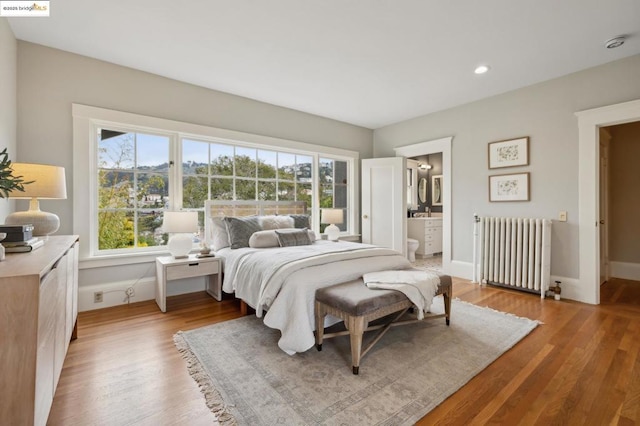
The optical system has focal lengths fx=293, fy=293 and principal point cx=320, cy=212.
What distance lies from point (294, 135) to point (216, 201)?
5.34 ft

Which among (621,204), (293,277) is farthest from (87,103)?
(621,204)

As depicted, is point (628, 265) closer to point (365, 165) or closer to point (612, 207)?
point (612, 207)

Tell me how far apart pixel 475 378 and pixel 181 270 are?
276cm

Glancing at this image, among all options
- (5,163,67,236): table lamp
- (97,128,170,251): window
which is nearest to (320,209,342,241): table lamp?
(97,128,170,251): window

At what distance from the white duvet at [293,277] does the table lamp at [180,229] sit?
58cm

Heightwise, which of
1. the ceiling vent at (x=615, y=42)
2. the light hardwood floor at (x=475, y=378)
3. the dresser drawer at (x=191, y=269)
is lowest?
the light hardwood floor at (x=475, y=378)

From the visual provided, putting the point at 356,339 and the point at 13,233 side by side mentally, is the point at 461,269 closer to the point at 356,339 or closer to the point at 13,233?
the point at 356,339

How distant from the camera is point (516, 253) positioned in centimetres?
371

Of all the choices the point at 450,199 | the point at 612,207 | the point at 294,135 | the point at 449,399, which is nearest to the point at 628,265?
the point at 612,207

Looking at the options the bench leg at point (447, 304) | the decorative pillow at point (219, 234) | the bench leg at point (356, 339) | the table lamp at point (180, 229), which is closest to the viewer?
the bench leg at point (356, 339)

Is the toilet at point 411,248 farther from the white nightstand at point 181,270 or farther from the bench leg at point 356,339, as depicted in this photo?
the bench leg at point 356,339

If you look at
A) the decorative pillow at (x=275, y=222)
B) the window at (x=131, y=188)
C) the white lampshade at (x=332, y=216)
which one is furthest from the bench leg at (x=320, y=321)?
the white lampshade at (x=332, y=216)

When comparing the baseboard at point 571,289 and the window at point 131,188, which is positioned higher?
the window at point 131,188

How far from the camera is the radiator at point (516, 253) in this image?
3.46 metres
